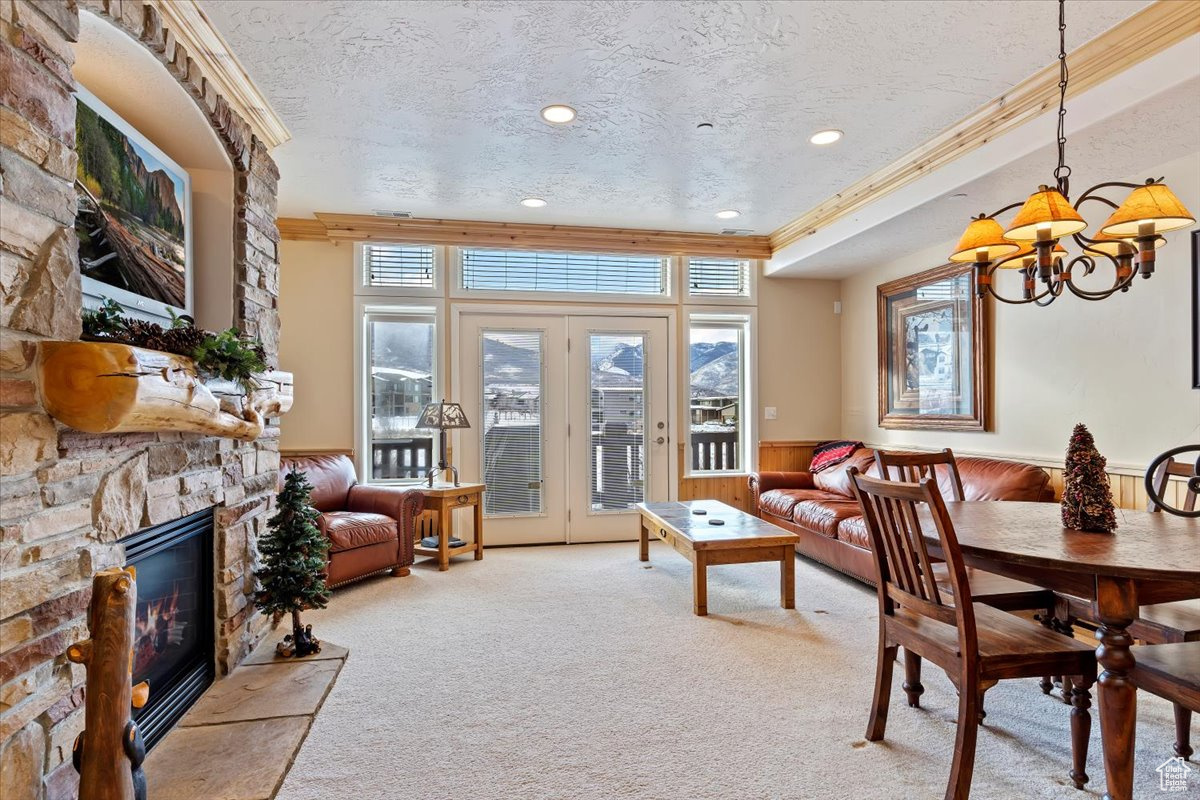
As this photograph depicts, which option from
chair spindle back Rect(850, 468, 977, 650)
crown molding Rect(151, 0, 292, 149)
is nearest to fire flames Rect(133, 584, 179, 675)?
crown molding Rect(151, 0, 292, 149)

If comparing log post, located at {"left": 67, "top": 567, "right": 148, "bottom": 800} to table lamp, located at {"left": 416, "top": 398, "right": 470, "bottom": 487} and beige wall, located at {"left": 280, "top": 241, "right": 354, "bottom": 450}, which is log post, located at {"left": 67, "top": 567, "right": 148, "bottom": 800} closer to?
A: table lamp, located at {"left": 416, "top": 398, "right": 470, "bottom": 487}

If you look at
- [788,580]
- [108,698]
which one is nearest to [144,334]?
[108,698]

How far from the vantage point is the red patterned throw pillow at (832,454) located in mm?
5148

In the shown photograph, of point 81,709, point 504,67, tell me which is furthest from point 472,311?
point 81,709

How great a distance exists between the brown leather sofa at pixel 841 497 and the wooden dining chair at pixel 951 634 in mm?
736

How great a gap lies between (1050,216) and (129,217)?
297 cm

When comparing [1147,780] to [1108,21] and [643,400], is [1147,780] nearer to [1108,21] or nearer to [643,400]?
[1108,21]

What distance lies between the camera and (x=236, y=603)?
8.79 ft

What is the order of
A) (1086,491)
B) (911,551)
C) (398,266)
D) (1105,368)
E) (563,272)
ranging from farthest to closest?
(563,272) → (398,266) → (1105,368) → (1086,491) → (911,551)

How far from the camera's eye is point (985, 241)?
2.19 m

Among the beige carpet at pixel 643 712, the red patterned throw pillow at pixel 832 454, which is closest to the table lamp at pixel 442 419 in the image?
the beige carpet at pixel 643 712

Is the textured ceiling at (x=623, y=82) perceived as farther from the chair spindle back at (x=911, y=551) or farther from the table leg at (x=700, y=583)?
the table leg at (x=700, y=583)

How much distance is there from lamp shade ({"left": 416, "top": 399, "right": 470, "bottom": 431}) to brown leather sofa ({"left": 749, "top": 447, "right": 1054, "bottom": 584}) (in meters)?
2.50

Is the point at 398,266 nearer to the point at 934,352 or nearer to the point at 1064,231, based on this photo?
the point at 934,352
